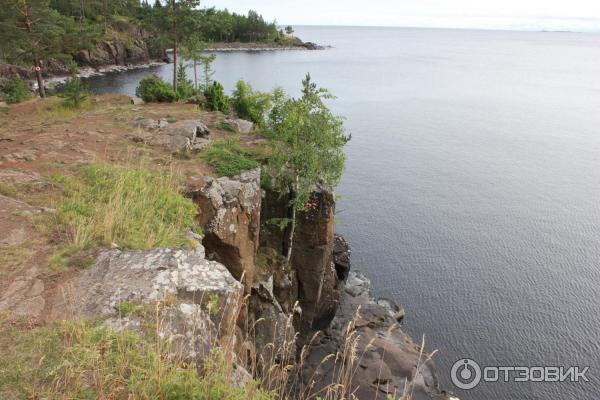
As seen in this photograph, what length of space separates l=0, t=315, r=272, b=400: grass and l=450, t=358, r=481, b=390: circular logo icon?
20489mm

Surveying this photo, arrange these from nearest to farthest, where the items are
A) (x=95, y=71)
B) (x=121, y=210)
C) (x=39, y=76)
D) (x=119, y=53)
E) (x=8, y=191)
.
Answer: (x=121, y=210)
(x=8, y=191)
(x=39, y=76)
(x=95, y=71)
(x=119, y=53)

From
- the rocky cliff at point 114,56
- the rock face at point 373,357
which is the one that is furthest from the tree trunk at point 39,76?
the rocky cliff at point 114,56

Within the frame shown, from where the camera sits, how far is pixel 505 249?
35.2 m

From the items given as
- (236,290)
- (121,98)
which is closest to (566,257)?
(236,290)

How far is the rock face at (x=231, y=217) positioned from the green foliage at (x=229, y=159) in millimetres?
437

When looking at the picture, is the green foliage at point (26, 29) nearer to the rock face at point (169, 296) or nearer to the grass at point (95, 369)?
the rock face at point (169, 296)

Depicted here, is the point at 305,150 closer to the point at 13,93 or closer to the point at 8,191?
the point at 8,191

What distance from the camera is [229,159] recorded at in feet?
60.8

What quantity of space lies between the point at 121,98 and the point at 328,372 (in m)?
29.4

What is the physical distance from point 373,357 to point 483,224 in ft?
72.1

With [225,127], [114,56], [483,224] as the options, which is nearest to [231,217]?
[225,127]

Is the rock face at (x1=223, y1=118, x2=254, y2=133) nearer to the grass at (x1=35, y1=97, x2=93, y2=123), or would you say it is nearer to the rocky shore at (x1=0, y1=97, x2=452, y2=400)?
the rocky shore at (x1=0, y1=97, x2=452, y2=400)

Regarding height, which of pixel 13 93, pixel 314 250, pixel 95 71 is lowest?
pixel 314 250

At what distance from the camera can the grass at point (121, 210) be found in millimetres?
10250
